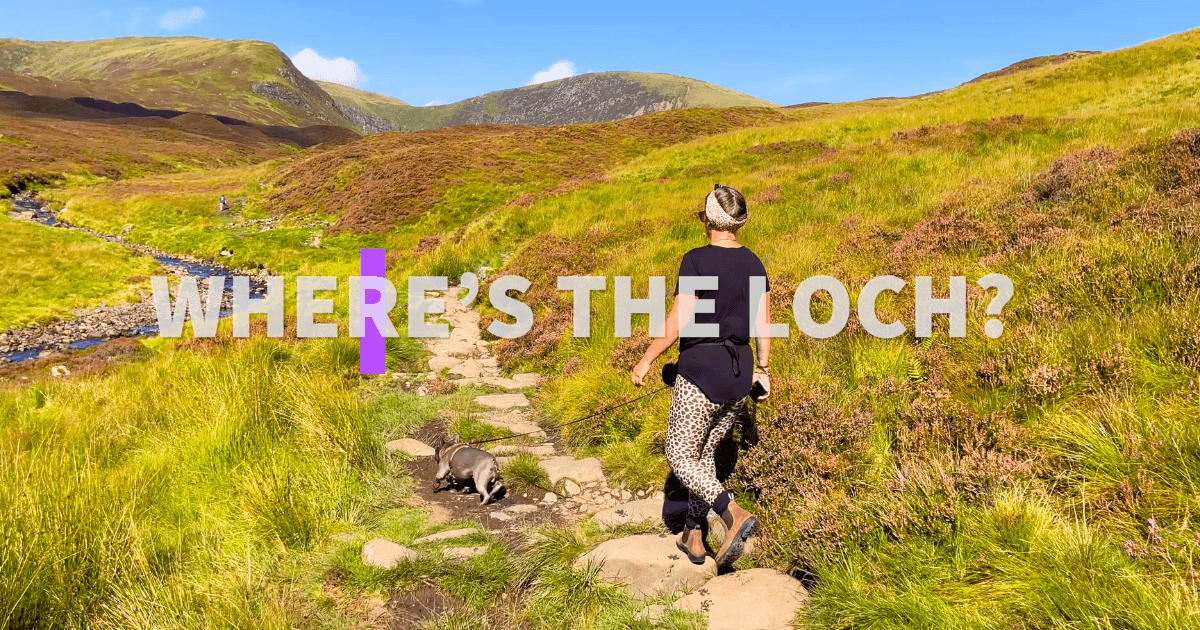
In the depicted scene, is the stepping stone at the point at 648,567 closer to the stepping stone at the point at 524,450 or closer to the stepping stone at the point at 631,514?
the stepping stone at the point at 631,514

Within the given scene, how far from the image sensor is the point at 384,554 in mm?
4195

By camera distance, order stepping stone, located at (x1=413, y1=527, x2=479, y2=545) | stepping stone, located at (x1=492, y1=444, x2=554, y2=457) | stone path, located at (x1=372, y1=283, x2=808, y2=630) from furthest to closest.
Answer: stepping stone, located at (x1=492, y1=444, x2=554, y2=457) < stepping stone, located at (x1=413, y1=527, x2=479, y2=545) < stone path, located at (x1=372, y1=283, x2=808, y2=630)

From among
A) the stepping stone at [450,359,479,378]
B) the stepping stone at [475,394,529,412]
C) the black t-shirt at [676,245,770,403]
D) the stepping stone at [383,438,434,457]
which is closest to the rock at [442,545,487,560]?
the black t-shirt at [676,245,770,403]

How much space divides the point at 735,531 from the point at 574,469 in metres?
2.61

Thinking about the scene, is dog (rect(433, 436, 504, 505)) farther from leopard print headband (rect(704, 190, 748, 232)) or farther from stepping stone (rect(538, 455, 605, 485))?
leopard print headband (rect(704, 190, 748, 232))

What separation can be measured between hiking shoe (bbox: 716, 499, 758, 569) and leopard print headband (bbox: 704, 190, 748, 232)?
1.85m

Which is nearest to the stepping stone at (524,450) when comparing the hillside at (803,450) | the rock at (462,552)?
the hillside at (803,450)

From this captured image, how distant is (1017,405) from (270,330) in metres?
12.8

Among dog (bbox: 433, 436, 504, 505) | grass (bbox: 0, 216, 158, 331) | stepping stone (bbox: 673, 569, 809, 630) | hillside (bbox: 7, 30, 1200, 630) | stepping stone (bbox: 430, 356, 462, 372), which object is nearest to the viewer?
hillside (bbox: 7, 30, 1200, 630)

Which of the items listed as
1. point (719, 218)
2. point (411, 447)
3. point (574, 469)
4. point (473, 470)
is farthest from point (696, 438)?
point (411, 447)

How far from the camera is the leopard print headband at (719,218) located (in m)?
3.72

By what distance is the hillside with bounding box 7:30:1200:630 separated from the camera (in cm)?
289

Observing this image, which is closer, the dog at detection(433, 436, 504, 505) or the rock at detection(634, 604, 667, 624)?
the rock at detection(634, 604, 667, 624)

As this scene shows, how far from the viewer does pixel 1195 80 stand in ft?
56.2
